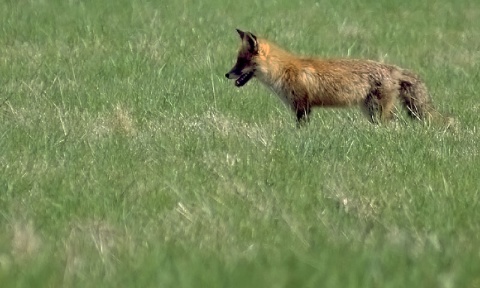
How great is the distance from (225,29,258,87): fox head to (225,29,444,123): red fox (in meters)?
0.18

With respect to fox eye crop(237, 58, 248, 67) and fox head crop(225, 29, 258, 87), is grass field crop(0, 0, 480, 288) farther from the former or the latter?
fox eye crop(237, 58, 248, 67)

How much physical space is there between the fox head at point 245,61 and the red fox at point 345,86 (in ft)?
0.60

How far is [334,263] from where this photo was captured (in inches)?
178

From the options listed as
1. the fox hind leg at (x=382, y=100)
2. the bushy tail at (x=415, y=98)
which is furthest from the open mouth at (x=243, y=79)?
the bushy tail at (x=415, y=98)

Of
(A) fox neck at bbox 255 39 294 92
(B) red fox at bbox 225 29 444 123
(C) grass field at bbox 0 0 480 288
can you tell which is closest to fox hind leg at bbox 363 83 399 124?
(B) red fox at bbox 225 29 444 123

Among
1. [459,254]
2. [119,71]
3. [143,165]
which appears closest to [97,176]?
[143,165]

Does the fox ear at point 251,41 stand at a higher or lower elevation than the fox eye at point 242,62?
higher

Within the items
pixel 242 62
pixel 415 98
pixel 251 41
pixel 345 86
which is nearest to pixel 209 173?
pixel 345 86

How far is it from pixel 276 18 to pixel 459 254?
12.4 meters

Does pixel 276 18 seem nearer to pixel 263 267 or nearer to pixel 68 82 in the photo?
pixel 68 82

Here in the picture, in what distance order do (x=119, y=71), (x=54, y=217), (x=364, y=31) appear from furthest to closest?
(x=364, y=31) → (x=119, y=71) → (x=54, y=217)

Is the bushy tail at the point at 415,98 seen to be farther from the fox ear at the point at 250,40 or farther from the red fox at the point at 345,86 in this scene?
the fox ear at the point at 250,40

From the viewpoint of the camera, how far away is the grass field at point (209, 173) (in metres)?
4.56

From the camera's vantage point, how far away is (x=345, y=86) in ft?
34.5
